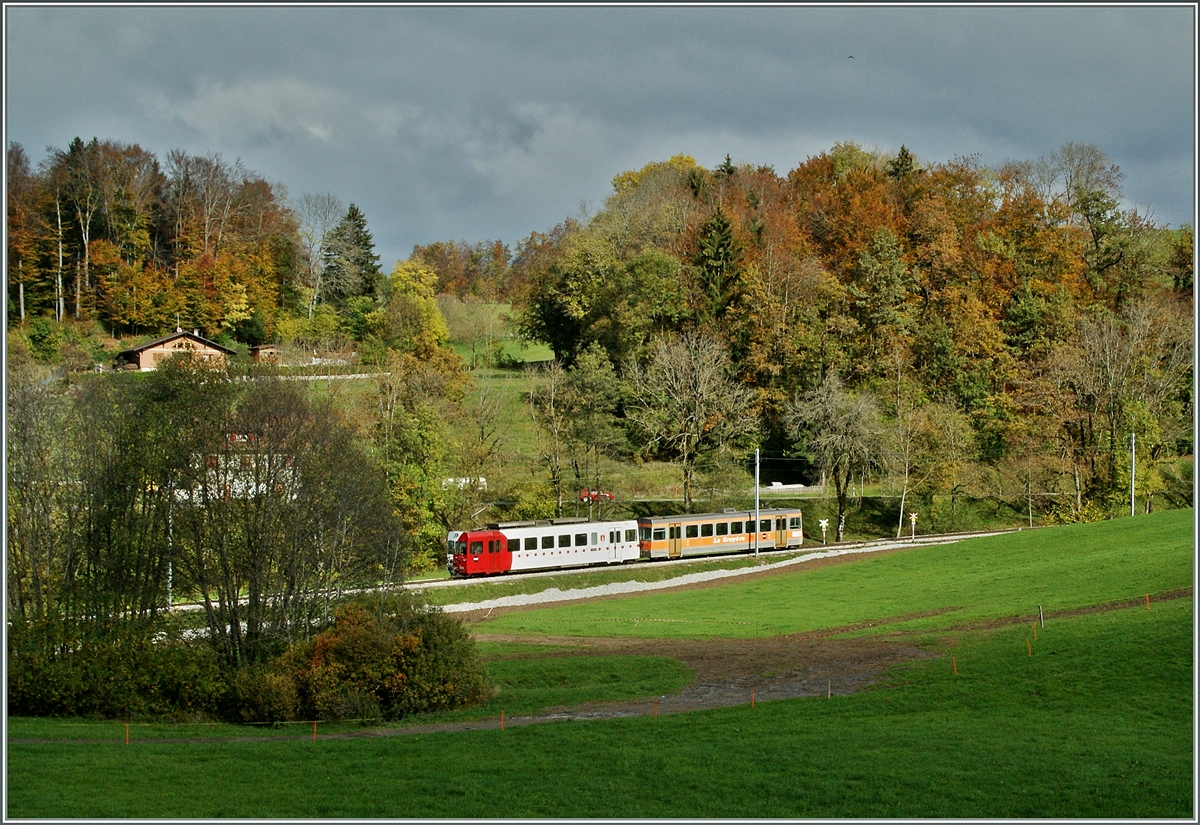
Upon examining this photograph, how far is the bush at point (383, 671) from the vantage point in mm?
26516

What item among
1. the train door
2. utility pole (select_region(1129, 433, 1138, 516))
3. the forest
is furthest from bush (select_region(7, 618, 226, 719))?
utility pole (select_region(1129, 433, 1138, 516))

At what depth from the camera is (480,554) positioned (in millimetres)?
48188

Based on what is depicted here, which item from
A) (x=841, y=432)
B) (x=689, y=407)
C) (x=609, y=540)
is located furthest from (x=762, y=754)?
(x=689, y=407)

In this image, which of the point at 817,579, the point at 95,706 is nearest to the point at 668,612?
the point at 817,579

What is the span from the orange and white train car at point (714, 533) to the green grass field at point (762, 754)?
73.5 feet

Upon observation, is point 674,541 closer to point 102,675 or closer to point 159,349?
point 102,675

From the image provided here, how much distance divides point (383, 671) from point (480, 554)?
70.2ft

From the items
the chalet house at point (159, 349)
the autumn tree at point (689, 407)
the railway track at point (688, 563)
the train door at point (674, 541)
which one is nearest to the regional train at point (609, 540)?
the train door at point (674, 541)

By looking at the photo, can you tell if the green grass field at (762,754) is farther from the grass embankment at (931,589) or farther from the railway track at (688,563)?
the railway track at (688,563)

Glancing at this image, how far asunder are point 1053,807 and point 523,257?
126169mm

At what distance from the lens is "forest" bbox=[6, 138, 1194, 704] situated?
32.8 m

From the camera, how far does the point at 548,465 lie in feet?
220

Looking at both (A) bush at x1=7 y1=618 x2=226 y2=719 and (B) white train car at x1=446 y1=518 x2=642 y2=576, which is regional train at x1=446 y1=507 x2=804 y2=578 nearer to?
(B) white train car at x1=446 y1=518 x2=642 y2=576

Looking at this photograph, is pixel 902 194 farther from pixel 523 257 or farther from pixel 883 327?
pixel 523 257
